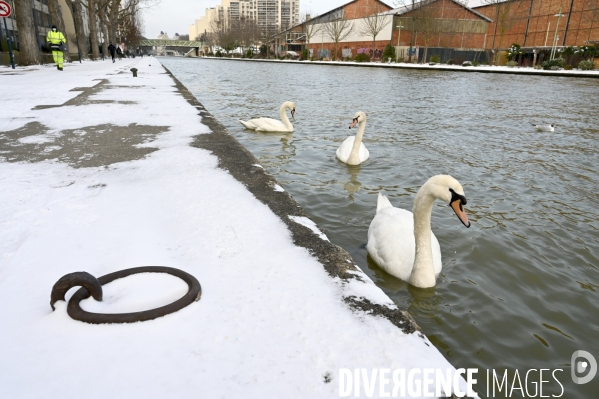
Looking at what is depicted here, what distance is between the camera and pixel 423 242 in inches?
127

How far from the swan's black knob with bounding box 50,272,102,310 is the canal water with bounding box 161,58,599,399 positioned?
7.14ft

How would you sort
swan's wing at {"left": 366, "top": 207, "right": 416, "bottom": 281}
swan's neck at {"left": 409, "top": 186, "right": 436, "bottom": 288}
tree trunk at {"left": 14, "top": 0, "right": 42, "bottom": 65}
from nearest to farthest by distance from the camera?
1. swan's neck at {"left": 409, "top": 186, "right": 436, "bottom": 288}
2. swan's wing at {"left": 366, "top": 207, "right": 416, "bottom": 281}
3. tree trunk at {"left": 14, "top": 0, "right": 42, "bottom": 65}

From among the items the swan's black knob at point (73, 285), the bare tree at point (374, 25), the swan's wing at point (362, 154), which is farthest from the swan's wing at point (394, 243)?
the bare tree at point (374, 25)

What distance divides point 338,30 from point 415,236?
7767 centimetres

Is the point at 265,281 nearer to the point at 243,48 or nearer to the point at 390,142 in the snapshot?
the point at 390,142

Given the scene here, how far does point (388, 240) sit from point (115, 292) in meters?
2.37

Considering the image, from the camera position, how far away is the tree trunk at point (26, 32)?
1872cm

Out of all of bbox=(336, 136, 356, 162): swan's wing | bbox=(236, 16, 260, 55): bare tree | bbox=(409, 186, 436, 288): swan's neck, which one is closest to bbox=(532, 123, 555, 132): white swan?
bbox=(336, 136, 356, 162): swan's wing

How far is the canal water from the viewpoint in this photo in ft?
9.56

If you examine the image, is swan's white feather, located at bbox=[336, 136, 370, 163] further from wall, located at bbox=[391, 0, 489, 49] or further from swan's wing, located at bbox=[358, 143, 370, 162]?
wall, located at bbox=[391, 0, 489, 49]

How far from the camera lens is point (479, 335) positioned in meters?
2.89

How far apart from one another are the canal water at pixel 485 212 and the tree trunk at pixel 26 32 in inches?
505

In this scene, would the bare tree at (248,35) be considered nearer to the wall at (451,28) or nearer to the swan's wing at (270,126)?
the wall at (451,28)

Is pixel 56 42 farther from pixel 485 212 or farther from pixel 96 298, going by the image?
pixel 96 298
